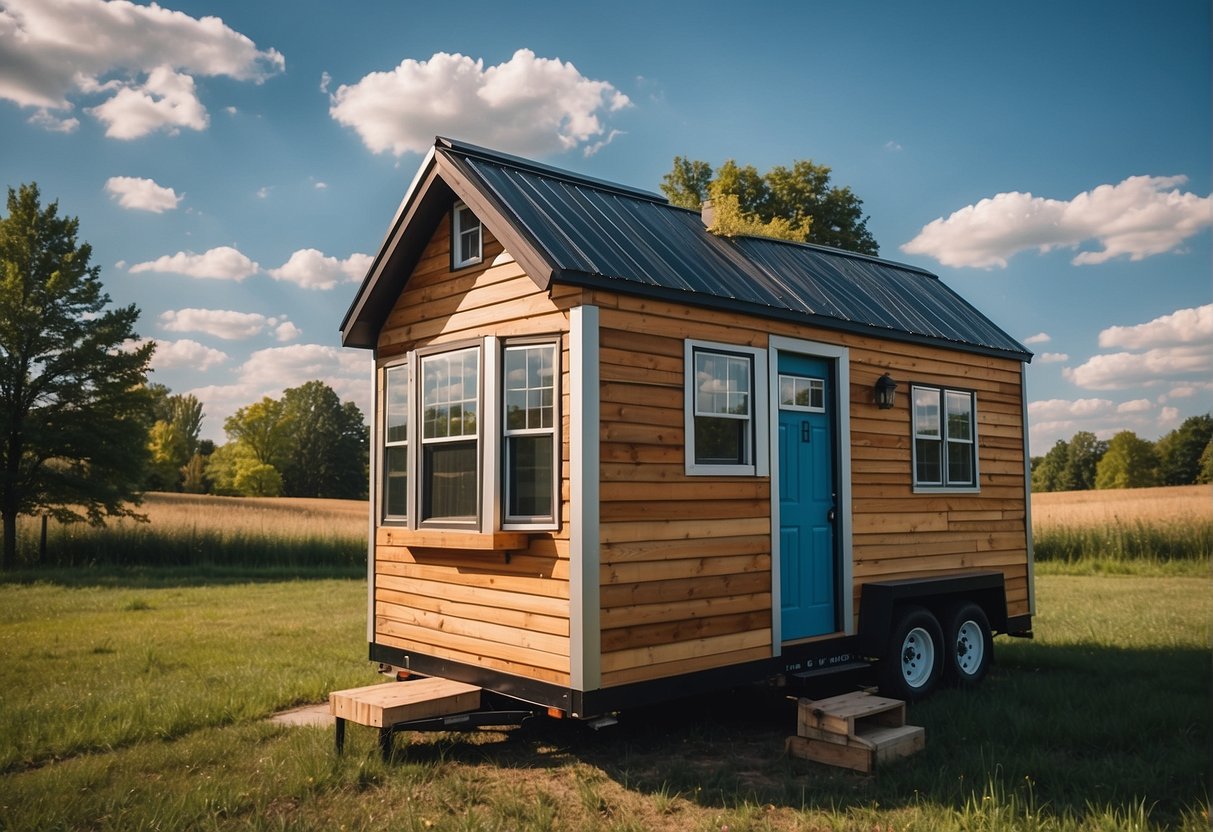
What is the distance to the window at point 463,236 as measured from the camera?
819 cm

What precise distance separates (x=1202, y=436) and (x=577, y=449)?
3333cm

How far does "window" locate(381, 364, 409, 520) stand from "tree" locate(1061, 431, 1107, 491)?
7616 cm

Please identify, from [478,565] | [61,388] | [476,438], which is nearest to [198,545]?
[61,388]

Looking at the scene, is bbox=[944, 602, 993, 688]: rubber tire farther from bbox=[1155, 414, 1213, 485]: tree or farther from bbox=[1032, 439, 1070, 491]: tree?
bbox=[1032, 439, 1070, 491]: tree

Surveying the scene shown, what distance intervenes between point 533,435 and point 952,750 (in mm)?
4043

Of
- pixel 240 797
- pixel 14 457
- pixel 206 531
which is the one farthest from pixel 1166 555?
pixel 14 457

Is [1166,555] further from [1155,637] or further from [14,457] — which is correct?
[14,457]

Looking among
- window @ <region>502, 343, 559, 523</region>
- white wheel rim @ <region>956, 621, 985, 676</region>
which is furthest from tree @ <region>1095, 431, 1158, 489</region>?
window @ <region>502, 343, 559, 523</region>

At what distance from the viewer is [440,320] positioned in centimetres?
844

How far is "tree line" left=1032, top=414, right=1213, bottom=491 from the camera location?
33750 millimetres

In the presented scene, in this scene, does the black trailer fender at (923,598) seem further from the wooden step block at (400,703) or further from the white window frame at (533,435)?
the wooden step block at (400,703)

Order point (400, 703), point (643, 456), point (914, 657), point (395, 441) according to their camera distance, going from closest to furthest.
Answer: point (400, 703)
point (643, 456)
point (395, 441)
point (914, 657)

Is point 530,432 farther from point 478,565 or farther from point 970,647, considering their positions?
point 970,647

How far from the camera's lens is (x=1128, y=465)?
60375 millimetres
